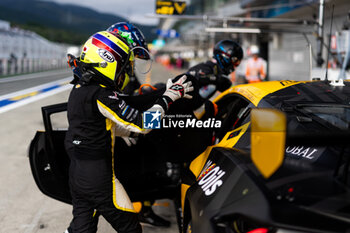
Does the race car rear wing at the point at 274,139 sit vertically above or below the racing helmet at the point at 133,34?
below

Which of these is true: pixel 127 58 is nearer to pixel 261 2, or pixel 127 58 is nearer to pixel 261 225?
pixel 261 225

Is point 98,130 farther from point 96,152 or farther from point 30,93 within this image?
point 30,93

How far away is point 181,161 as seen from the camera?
3314 millimetres

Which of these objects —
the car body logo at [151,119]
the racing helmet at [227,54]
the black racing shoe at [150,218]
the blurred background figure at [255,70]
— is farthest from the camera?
the blurred background figure at [255,70]

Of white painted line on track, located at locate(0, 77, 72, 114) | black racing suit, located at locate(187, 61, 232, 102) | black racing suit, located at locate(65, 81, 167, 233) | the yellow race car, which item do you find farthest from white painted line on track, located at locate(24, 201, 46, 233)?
black racing suit, located at locate(187, 61, 232, 102)

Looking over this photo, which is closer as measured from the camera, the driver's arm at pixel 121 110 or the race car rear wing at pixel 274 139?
the race car rear wing at pixel 274 139

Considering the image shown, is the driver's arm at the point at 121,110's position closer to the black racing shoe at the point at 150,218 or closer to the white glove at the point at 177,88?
the white glove at the point at 177,88

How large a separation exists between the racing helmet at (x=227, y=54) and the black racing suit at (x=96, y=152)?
2.54 meters

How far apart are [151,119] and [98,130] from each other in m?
0.34

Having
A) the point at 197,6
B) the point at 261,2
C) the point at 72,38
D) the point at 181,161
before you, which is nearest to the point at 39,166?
the point at 181,161

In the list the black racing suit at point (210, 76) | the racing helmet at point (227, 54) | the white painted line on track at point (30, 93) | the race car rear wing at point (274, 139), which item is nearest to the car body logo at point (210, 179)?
the race car rear wing at point (274, 139)

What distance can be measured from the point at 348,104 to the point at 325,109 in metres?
0.14

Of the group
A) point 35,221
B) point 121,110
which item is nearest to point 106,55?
point 121,110

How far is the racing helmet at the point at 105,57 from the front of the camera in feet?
7.72
